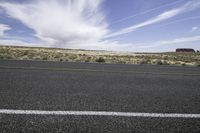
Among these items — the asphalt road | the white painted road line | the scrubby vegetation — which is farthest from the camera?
the scrubby vegetation

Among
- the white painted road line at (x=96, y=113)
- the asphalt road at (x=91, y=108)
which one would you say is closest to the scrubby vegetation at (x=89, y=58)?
the asphalt road at (x=91, y=108)

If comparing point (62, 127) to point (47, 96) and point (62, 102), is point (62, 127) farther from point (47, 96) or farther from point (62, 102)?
point (47, 96)

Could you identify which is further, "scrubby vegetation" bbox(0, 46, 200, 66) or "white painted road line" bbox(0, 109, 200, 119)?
"scrubby vegetation" bbox(0, 46, 200, 66)

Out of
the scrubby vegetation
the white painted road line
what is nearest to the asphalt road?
the white painted road line

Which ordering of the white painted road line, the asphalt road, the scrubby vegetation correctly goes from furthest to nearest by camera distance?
the scrubby vegetation
the white painted road line
the asphalt road

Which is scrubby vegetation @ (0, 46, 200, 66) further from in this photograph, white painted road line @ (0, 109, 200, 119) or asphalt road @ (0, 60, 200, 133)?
white painted road line @ (0, 109, 200, 119)

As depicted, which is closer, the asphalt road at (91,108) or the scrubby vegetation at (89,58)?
the asphalt road at (91,108)

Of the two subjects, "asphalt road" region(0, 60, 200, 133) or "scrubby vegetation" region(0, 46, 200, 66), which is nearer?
"asphalt road" region(0, 60, 200, 133)

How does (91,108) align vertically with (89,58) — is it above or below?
above

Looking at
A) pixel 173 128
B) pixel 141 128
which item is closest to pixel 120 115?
pixel 141 128

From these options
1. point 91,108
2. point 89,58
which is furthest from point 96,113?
point 89,58

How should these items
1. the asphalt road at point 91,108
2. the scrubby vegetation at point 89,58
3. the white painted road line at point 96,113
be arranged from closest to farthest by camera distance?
the asphalt road at point 91,108
the white painted road line at point 96,113
the scrubby vegetation at point 89,58

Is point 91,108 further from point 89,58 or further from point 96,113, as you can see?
point 89,58

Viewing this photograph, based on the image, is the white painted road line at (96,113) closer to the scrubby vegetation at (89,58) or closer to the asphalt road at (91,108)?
the asphalt road at (91,108)
